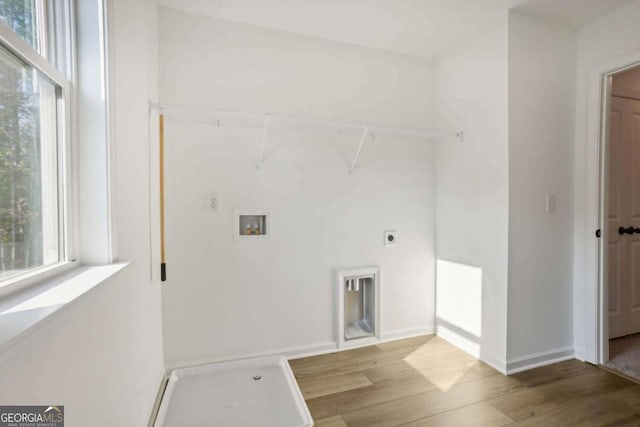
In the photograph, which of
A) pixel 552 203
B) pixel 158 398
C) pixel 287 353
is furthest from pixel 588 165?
pixel 158 398

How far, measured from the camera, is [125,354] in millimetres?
1173

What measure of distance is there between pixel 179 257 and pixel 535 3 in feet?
9.29

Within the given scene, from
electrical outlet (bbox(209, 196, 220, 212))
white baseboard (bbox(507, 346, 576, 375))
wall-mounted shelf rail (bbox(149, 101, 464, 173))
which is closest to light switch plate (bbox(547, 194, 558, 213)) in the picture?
wall-mounted shelf rail (bbox(149, 101, 464, 173))

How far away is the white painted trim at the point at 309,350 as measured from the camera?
2084mm

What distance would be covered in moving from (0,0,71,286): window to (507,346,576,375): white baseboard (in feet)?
8.43

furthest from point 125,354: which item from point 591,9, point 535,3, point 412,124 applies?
point 591,9

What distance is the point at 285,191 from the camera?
2.28m

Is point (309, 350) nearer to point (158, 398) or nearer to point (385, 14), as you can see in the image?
point (158, 398)

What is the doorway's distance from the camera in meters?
2.49

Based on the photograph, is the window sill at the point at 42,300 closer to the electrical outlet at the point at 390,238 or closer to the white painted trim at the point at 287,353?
the white painted trim at the point at 287,353

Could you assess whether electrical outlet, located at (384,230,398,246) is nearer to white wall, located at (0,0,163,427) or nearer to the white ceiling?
the white ceiling

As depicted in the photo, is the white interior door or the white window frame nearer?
the white window frame

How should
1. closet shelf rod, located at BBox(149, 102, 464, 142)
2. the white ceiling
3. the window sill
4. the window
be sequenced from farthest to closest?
the white ceiling → closet shelf rod, located at BBox(149, 102, 464, 142) → the window → the window sill

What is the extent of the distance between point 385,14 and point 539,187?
5.26 ft
